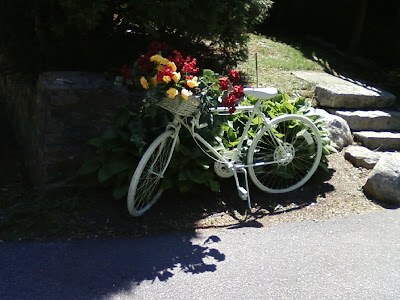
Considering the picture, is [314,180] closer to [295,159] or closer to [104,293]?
[295,159]

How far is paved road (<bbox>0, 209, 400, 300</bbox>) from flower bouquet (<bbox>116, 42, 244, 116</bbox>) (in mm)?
1105

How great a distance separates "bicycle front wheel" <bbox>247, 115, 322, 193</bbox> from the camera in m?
4.80

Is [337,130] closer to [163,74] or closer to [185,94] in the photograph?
[185,94]

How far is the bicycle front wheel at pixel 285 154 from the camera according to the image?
189 inches

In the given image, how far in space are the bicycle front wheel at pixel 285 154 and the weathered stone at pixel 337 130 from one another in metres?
0.91

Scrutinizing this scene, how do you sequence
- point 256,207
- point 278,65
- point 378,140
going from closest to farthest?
point 256,207 < point 378,140 < point 278,65

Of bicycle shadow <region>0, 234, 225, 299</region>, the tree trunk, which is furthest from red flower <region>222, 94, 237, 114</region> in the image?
the tree trunk

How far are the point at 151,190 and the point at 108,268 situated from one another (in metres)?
0.95

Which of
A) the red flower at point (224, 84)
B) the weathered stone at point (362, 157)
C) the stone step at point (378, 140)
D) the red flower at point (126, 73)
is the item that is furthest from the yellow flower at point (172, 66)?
the stone step at point (378, 140)

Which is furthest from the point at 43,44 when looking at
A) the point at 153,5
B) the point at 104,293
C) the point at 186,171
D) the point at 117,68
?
the point at 104,293

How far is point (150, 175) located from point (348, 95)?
3.56m

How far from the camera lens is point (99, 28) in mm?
5699

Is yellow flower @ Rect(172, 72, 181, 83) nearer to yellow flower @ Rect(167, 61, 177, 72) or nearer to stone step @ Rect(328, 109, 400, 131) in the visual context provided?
yellow flower @ Rect(167, 61, 177, 72)

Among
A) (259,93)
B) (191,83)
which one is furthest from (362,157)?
(191,83)
